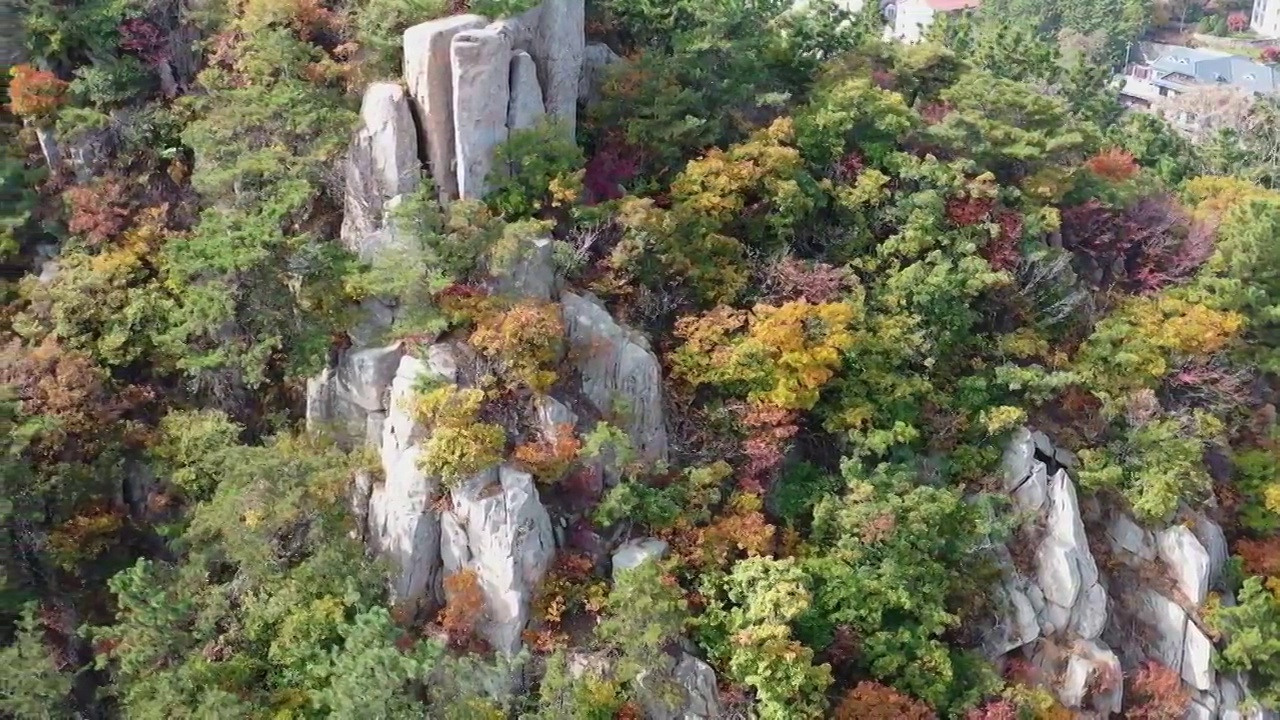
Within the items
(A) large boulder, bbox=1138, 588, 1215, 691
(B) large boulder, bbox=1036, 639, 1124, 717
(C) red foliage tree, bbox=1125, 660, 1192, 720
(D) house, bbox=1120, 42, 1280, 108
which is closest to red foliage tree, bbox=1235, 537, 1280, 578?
(A) large boulder, bbox=1138, 588, 1215, 691

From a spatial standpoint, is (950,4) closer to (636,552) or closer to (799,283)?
(799,283)

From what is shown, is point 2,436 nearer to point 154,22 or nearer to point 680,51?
point 154,22

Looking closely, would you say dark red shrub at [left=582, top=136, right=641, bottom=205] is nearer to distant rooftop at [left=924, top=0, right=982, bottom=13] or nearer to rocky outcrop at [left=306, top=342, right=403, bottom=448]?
rocky outcrop at [left=306, top=342, right=403, bottom=448]

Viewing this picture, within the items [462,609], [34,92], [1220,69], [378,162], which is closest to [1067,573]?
[462,609]

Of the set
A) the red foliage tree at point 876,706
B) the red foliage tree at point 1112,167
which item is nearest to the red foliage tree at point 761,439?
the red foliage tree at point 876,706

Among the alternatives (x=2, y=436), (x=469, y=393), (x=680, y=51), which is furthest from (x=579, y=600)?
(x=680, y=51)

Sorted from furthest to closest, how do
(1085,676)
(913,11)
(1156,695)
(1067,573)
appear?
(913,11)
(1156,695)
(1067,573)
(1085,676)
